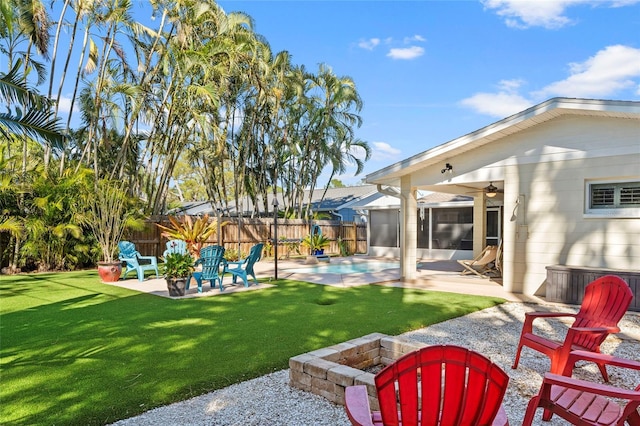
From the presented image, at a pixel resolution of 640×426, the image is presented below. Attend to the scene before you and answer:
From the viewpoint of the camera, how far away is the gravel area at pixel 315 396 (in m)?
3.08

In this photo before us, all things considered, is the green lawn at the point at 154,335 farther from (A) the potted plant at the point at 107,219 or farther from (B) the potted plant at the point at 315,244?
(B) the potted plant at the point at 315,244

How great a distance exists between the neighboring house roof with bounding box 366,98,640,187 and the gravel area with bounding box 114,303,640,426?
382 cm

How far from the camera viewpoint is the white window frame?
7430 mm

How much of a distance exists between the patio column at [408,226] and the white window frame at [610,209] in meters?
3.67

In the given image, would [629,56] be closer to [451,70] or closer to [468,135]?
[451,70]

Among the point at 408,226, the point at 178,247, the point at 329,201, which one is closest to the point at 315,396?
the point at 408,226

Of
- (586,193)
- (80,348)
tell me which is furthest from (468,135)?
(80,348)

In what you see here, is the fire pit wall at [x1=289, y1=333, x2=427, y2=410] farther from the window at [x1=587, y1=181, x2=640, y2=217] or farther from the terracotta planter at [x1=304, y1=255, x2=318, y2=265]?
the terracotta planter at [x1=304, y1=255, x2=318, y2=265]

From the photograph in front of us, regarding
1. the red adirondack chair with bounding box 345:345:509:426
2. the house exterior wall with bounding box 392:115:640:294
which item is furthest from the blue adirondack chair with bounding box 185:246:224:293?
the red adirondack chair with bounding box 345:345:509:426

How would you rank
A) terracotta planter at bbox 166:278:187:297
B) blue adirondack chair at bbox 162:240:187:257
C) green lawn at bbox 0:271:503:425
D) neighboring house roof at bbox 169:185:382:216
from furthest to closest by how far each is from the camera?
neighboring house roof at bbox 169:185:382:216 < blue adirondack chair at bbox 162:240:187:257 < terracotta planter at bbox 166:278:187:297 < green lawn at bbox 0:271:503:425

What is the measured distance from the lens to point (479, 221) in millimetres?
13984

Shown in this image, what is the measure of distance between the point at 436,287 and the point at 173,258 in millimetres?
5804

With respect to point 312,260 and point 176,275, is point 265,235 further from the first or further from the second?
point 176,275

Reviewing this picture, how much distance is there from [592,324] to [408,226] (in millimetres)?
6285
